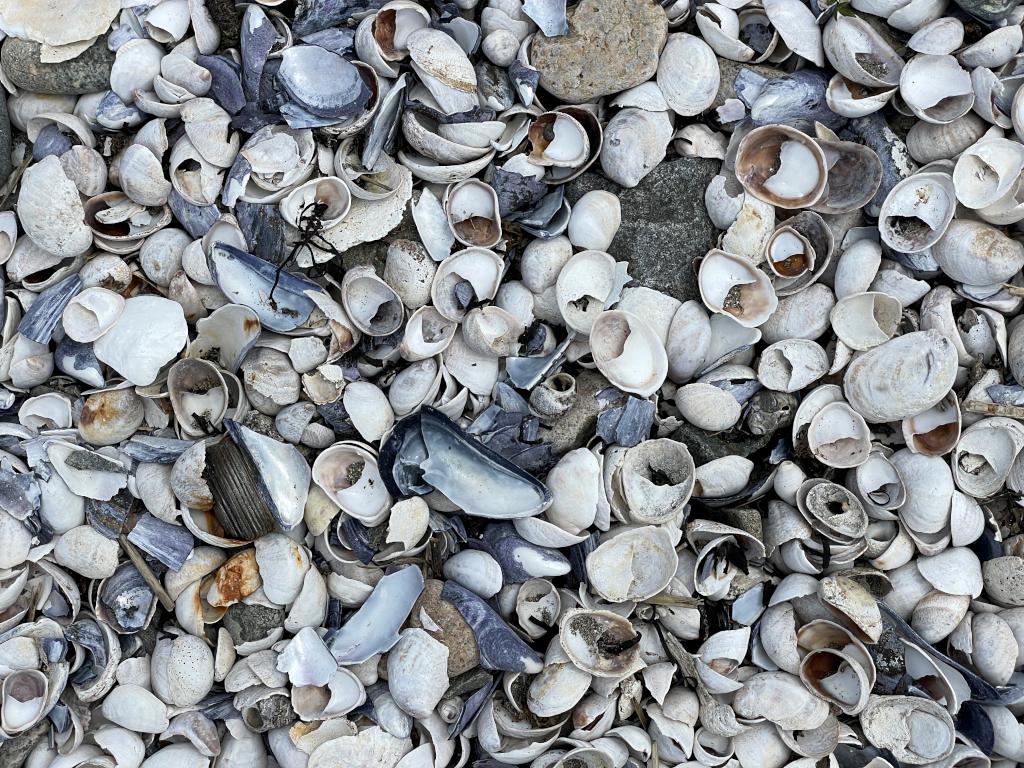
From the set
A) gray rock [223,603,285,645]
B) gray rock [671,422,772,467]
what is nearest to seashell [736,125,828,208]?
gray rock [671,422,772,467]

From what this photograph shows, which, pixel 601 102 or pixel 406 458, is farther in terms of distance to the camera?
pixel 601 102

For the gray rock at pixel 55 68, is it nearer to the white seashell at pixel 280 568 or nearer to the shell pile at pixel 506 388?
the shell pile at pixel 506 388

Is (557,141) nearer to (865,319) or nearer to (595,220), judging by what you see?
(595,220)

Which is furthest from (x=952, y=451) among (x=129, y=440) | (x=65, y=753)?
(x=65, y=753)

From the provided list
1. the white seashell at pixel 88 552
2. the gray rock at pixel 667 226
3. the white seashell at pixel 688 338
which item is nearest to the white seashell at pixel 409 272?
the gray rock at pixel 667 226

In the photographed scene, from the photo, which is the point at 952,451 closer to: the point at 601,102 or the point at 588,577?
the point at 588,577

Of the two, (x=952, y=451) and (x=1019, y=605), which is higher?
(x=952, y=451)
